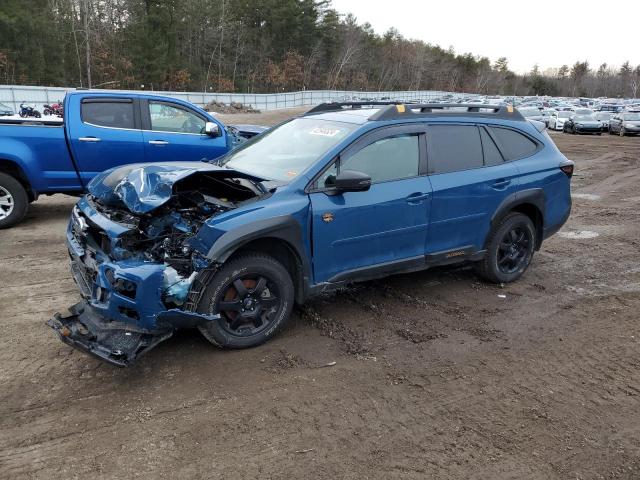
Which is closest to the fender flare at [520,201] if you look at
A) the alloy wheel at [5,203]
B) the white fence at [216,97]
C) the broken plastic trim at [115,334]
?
the broken plastic trim at [115,334]

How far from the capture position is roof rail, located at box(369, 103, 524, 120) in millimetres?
4699

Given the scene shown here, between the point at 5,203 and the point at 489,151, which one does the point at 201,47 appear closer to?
the point at 5,203

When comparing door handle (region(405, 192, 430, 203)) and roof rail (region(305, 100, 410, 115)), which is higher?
roof rail (region(305, 100, 410, 115))


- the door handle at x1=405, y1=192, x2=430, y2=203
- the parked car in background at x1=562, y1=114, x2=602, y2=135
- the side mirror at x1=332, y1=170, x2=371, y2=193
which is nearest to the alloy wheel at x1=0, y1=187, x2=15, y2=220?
the side mirror at x1=332, y1=170, x2=371, y2=193

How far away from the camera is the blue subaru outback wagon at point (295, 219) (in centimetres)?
356

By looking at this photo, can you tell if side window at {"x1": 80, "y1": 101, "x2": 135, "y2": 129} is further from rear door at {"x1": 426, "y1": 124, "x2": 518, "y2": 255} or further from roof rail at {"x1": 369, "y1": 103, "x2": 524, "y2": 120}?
rear door at {"x1": 426, "y1": 124, "x2": 518, "y2": 255}

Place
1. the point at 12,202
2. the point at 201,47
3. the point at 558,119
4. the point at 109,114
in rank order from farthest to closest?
1. the point at 201,47
2. the point at 558,119
3. the point at 109,114
4. the point at 12,202

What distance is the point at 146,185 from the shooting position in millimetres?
3867

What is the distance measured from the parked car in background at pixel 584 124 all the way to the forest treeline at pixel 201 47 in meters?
39.8

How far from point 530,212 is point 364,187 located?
251 centimetres

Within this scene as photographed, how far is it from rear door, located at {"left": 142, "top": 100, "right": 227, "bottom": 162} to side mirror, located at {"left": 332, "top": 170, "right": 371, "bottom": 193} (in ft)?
15.0

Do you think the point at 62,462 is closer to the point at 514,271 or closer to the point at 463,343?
the point at 463,343

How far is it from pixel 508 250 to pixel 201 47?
66.5 meters

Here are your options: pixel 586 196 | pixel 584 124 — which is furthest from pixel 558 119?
pixel 586 196
